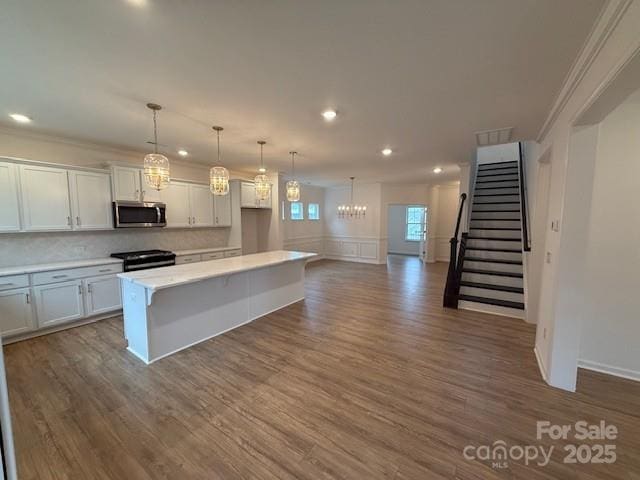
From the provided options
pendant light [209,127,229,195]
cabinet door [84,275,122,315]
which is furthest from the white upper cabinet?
cabinet door [84,275,122,315]

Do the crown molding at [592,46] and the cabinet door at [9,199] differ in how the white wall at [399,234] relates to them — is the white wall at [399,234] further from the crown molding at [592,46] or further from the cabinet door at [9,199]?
the cabinet door at [9,199]

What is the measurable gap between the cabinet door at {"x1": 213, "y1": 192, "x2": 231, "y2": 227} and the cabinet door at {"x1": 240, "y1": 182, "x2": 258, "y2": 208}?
311 mm

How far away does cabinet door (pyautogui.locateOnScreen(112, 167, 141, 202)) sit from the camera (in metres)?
4.21

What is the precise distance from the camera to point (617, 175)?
259cm

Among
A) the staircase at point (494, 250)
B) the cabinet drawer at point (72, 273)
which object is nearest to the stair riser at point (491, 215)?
the staircase at point (494, 250)

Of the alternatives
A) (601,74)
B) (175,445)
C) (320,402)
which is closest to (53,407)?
(175,445)

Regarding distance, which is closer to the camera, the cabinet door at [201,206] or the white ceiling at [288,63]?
the white ceiling at [288,63]

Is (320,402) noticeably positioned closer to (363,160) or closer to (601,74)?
(601,74)

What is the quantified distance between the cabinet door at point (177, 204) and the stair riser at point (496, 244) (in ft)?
19.4

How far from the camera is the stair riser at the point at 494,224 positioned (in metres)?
5.60

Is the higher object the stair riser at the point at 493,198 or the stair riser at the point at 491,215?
the stair riser at the point at 493,198

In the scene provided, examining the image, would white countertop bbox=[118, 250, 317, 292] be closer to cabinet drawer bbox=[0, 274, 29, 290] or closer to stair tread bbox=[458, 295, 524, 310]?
cabinet drawer bbox=[0, 274, 29, 290]

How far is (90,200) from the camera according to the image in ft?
13.2

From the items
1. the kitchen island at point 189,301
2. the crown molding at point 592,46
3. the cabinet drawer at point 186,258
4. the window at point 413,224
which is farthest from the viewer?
the window at point 413,224
